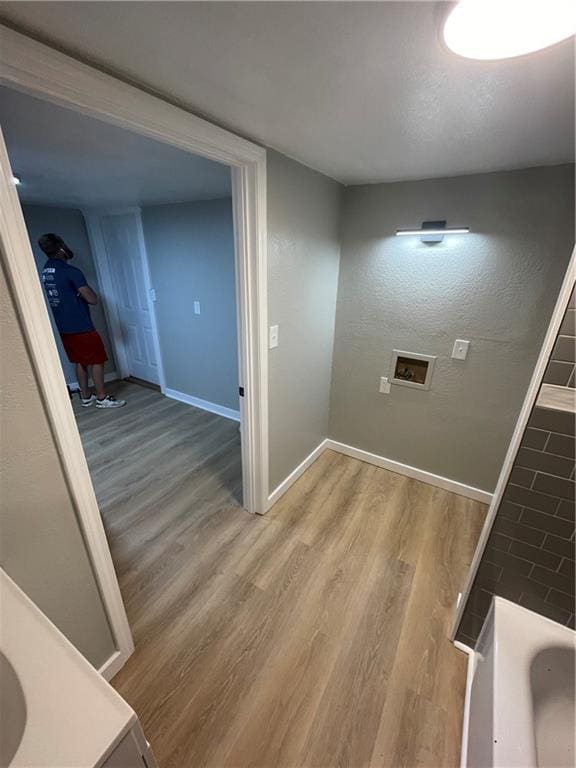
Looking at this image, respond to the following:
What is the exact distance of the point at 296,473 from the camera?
8.09 ft

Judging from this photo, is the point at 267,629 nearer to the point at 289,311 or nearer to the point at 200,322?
the point at 289,311

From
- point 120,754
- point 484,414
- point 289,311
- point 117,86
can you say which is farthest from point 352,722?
point 117,86

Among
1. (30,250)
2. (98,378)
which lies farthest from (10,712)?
(98,378)

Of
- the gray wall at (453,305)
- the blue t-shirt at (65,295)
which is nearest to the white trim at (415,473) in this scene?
the gray wall at (453,305)

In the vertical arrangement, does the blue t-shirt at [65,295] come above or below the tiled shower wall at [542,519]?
above

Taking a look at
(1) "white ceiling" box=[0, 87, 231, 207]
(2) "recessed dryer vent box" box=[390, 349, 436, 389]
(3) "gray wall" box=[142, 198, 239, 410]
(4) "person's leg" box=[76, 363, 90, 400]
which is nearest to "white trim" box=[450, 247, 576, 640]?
(2) "recessed dryer vent box" box=[390, 349, 436, 389]

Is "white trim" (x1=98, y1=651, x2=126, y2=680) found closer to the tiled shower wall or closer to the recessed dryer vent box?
the tiled shower wall

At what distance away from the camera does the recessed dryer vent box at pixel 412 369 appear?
2.17m

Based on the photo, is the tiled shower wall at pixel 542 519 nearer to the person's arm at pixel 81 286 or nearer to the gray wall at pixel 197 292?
the gray wall at pixel 197 292

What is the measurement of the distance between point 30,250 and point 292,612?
1.81 meters

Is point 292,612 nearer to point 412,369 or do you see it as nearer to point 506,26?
point 412,369

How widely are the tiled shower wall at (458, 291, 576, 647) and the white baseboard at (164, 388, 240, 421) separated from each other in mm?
2581

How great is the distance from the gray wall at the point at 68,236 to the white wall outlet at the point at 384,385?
356 centimetres

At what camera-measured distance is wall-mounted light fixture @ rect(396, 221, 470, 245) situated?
181 cm
